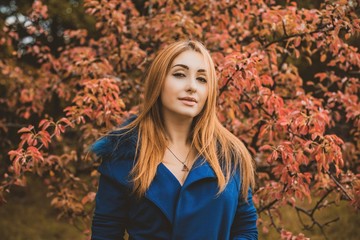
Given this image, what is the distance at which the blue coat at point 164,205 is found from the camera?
1758 mm

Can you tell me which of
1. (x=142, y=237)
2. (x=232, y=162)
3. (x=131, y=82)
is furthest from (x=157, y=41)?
(x=142, y=237)

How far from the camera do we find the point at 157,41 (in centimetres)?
374

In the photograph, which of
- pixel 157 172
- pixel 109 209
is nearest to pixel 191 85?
pixel 157 172

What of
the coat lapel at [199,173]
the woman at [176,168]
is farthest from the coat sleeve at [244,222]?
the coat lapel at [199,173]

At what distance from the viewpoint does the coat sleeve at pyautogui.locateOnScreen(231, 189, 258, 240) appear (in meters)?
1.90

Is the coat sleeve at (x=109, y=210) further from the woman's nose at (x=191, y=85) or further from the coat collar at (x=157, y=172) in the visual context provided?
the woman's nose at (x=191, y=85)

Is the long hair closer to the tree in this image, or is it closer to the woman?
the woman

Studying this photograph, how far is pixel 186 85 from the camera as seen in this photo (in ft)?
6.09

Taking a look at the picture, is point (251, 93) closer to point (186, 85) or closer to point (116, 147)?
point (186, 85)

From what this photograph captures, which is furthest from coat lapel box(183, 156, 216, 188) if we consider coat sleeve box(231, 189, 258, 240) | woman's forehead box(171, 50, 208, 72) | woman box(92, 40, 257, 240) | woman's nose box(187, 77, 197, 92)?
woman's forehead box(171, 50, 208, 72)

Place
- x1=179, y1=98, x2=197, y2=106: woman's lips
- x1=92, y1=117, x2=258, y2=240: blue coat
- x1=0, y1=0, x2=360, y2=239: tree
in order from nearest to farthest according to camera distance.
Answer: x1=92, y1=117, x2=258, y2=240: blue coat, x1=179, y1=98, x2=197, y2=106: woman's lips, x1=0, y1=0, x2=360, y2=239: tree

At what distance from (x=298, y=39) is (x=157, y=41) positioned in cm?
140

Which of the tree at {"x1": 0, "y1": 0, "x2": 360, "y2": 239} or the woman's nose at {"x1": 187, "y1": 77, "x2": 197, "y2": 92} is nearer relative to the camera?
the woman's nose at {"x1": 187, "y1": 77, "x2": 197, "y2": 92}

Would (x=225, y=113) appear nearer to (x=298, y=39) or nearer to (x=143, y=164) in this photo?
(x=298, y=39)
